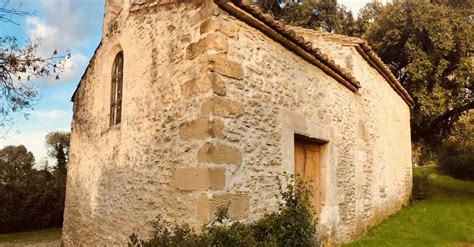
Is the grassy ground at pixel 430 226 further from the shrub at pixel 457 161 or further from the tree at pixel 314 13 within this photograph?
the tree at pixel 314 13

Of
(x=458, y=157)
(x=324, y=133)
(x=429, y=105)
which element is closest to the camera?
(x=324, y=133)

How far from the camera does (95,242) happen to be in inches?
268

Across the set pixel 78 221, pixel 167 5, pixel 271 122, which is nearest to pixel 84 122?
pixel 78 221

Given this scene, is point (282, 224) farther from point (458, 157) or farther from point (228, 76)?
point (458, 157)

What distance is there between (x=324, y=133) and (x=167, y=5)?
3574 mm

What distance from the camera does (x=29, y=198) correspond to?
13.0 metres

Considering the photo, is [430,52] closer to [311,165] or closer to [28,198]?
[311,165]

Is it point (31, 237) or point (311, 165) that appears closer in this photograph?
point (311, 165)

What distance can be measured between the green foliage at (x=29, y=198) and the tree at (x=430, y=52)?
47.1ft

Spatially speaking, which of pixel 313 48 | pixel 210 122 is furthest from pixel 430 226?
pixel 210 122

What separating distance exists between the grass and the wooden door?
8.96 meters

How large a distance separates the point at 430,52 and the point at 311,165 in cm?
954

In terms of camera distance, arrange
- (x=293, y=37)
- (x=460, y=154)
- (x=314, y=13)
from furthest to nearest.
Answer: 1. (x=314, y=13)
2. (x=460, y=154)
3. (x=293, y=37)

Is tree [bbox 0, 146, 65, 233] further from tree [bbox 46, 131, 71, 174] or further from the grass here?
tree [bbox 46, 131, 71, 174]
